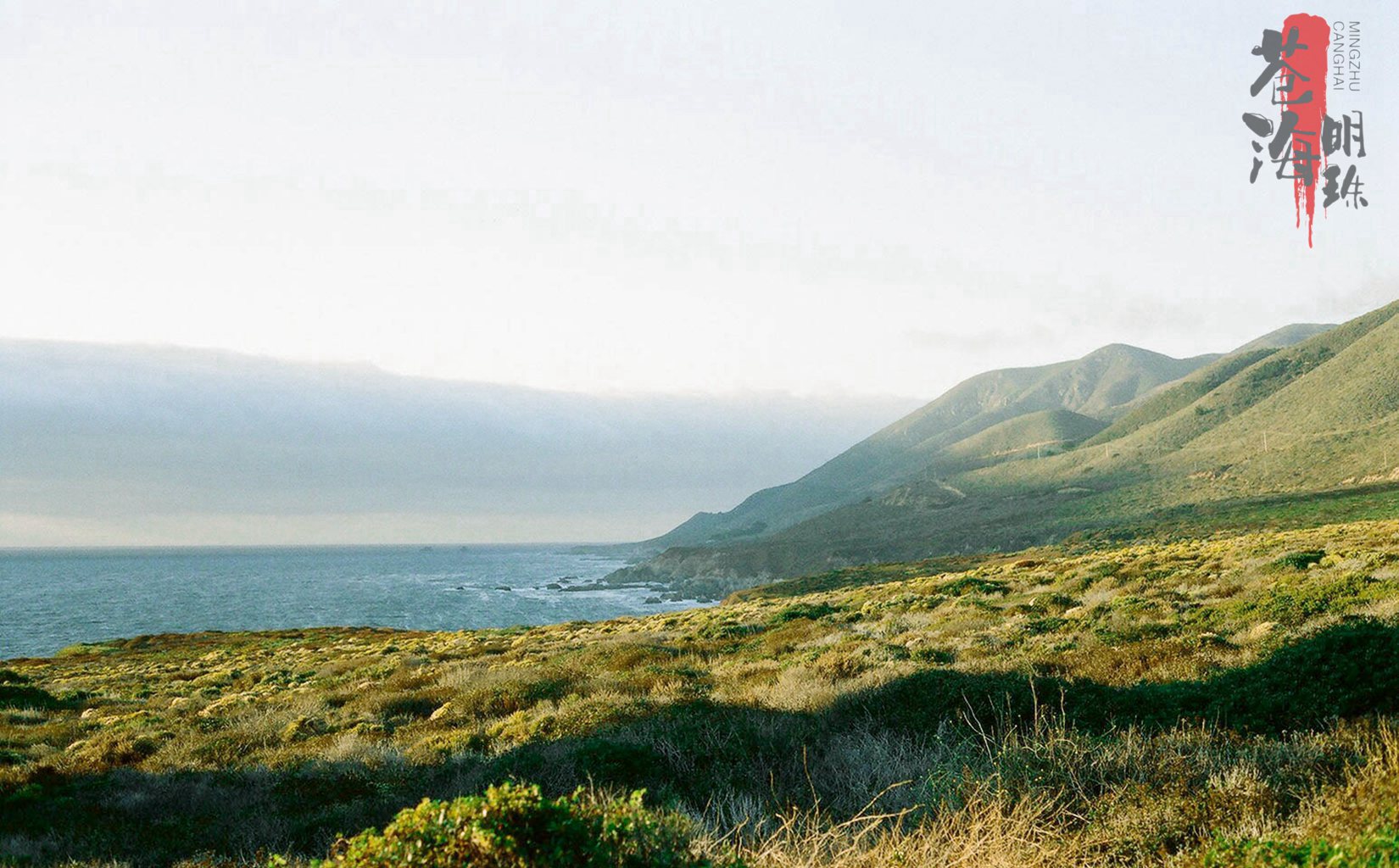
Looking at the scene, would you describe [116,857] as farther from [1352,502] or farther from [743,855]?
[1352,502]

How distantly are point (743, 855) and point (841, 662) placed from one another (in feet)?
29.1

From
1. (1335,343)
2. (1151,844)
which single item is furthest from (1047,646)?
(1335,343)

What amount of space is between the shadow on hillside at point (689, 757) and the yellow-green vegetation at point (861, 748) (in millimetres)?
45

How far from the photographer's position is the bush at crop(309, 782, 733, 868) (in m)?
4.29

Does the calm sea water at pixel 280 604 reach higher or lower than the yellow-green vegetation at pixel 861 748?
lower

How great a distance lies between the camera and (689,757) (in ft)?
27.7

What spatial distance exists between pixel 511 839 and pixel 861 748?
5111 millimetres

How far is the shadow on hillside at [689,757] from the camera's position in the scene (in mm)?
7582

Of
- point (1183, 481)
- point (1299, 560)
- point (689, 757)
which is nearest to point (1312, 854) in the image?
point (689, 757)

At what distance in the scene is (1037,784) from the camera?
20.8 feet

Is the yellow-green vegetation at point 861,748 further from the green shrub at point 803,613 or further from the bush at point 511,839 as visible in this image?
the green shrub at point 803,613

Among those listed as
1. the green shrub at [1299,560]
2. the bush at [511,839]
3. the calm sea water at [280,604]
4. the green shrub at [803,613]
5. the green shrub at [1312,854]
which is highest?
the green shrub at [1299,560]

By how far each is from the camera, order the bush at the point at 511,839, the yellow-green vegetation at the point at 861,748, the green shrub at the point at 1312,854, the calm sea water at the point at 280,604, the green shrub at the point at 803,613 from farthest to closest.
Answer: the calm sea water at the point at 280,604
the green shrub at the point at 803,613
the yellow-green vegetation at the point at 861,748
the bush at the point at 511,839
the green shrub at the point at 1312,854

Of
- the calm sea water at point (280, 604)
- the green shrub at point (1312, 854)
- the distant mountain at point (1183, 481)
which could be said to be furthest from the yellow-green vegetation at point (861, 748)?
the calm sea water at point (280, 604)
